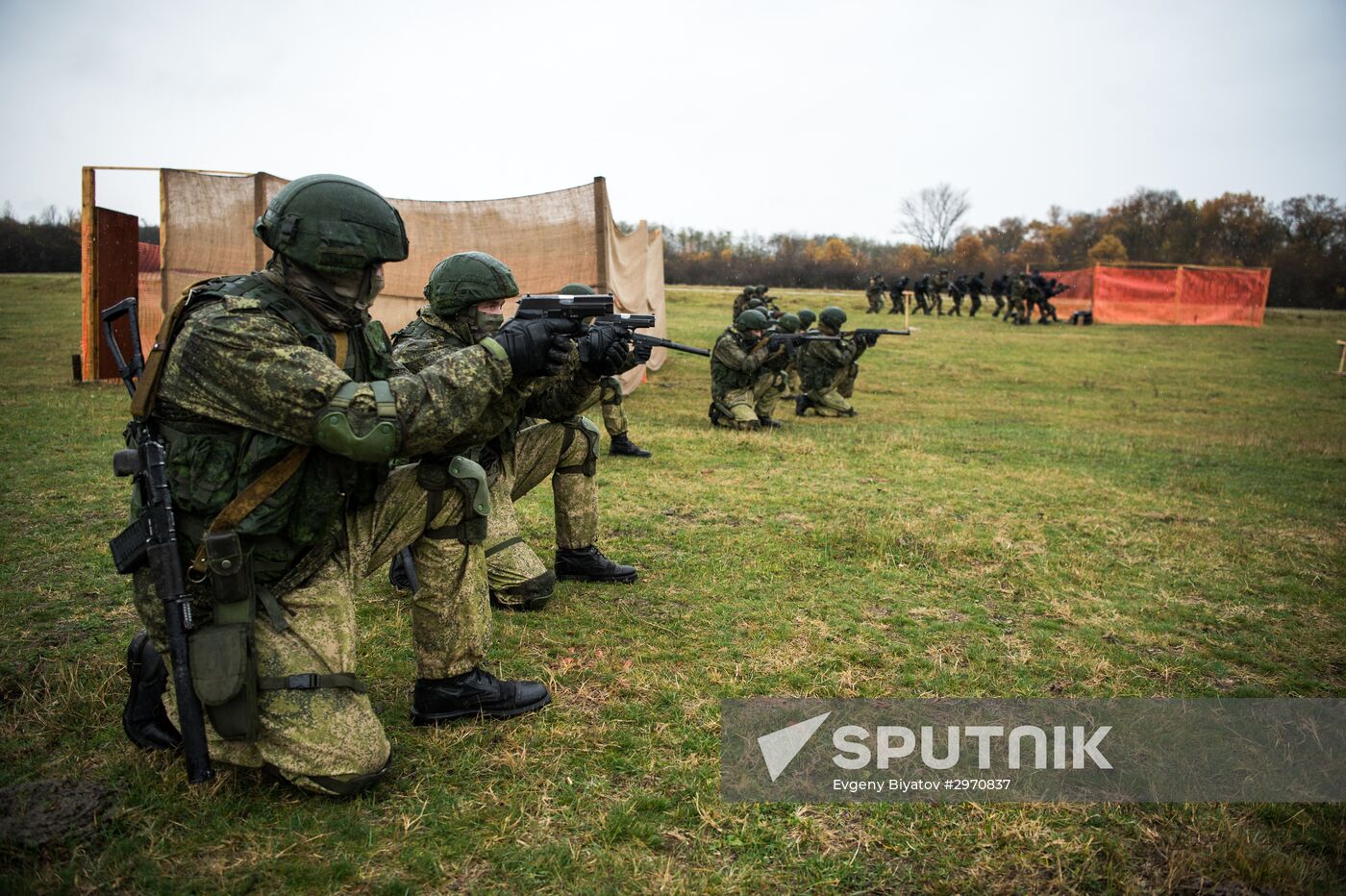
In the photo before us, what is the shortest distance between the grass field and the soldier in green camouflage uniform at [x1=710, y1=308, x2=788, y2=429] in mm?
1216

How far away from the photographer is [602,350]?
429 centimetres

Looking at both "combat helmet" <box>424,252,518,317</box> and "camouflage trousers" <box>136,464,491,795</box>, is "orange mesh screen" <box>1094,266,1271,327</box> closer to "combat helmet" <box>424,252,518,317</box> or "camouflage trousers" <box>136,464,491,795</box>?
"combat helmet" <box>424,252,518,317</box>

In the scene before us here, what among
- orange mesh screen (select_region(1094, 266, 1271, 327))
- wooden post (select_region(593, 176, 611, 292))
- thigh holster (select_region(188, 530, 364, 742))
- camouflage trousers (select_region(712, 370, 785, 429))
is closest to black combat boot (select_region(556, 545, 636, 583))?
thigh holster (select_region(188, 530, 364, 742))

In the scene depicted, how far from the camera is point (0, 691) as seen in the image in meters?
3.34

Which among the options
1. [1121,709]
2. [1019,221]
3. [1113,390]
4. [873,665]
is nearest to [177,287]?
[873,665]

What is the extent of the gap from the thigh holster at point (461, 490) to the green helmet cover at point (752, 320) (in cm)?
754

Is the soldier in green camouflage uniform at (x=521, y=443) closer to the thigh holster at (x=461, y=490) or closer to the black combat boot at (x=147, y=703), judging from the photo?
the thigh holster at (x=461, y=490)

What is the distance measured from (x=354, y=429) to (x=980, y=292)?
3295cm

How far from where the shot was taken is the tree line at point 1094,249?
43.8 m

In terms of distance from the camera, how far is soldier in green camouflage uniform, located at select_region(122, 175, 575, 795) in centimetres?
260

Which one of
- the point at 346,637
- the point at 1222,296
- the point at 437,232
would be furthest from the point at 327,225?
the point at 1222,296

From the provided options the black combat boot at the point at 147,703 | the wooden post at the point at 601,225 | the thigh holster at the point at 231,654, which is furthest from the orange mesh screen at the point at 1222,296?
the black combat boot at the point at 147,703

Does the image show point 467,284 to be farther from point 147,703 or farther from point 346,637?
point 147,703

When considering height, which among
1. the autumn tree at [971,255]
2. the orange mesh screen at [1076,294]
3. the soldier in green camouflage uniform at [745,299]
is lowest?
the soldier in green camouflage uniform at [745,299]
